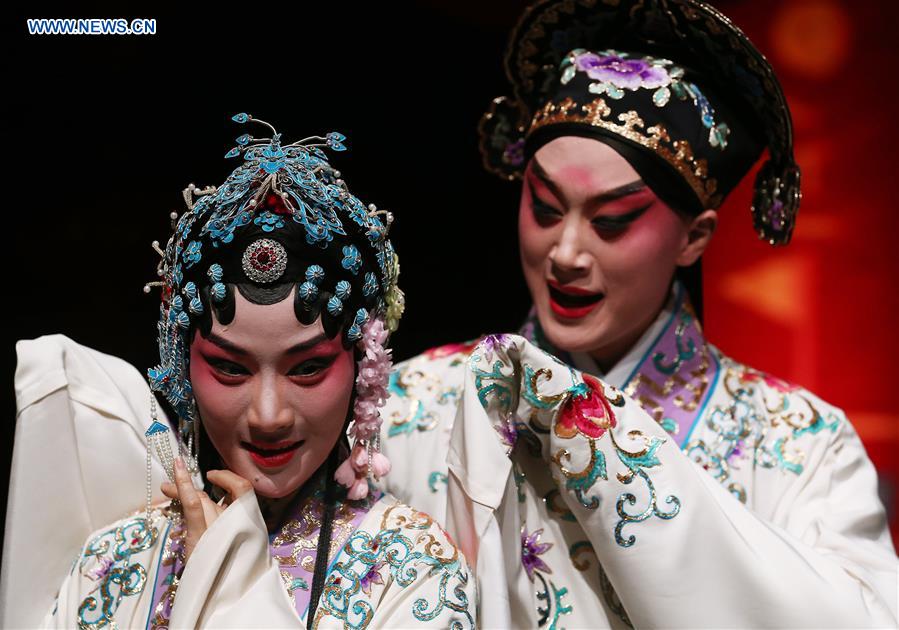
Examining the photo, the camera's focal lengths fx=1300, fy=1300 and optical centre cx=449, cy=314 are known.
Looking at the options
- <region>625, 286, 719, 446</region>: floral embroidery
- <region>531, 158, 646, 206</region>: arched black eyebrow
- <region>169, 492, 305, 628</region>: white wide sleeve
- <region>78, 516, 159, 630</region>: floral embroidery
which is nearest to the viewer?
<region>169, 492, 305, 628</region>: white wide sleeve

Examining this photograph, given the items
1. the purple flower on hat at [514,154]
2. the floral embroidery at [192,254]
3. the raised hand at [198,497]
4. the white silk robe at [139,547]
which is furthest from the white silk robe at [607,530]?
the purple flower on hat at [514,154]

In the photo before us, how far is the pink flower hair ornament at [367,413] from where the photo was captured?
6.90ft

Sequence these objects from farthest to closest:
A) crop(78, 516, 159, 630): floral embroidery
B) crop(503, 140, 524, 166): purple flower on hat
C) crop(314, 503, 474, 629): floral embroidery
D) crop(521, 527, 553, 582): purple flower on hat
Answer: crop(503, 140, 524, 166): purple flower on hat, crop(521, 527, 553, 582): purple flower on hat, crop(78, 516, 159, 630): floral embroidery, crop(314, 503, 474, 629): floral embroidery

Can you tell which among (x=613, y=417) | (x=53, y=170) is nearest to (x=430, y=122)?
(x=53, y=170)

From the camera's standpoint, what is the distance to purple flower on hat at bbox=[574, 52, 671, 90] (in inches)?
104

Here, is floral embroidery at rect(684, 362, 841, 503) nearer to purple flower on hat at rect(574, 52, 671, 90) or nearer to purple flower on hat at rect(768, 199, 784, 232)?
purple flower on hat at rect(768, 199, 784, 232)

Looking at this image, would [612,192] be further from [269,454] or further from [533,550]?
[269,454]

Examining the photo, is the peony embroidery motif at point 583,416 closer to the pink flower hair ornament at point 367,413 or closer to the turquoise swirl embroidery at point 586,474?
the turquoise swirl embroidery at point 586,474

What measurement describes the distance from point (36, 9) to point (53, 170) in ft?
1.05

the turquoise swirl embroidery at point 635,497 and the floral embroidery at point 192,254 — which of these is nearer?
the floral embroidery at point 192,254

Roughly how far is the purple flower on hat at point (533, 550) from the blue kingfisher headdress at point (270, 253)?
1.82 feet

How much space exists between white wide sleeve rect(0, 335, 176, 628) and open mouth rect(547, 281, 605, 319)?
33.6 inches

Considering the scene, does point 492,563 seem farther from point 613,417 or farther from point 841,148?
point 841,148
